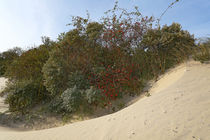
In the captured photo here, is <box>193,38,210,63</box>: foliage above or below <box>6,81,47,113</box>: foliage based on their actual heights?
above

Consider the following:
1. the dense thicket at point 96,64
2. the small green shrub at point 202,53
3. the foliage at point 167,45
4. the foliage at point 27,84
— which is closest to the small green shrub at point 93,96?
the dense thicket at point 96,64

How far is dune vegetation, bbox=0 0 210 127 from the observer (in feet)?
17.1

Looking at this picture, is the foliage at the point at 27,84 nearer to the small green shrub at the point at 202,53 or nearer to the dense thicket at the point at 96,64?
the dense thicket at the point at 96,64

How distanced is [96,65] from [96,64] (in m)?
0.10

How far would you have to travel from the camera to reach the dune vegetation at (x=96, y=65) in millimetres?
5211

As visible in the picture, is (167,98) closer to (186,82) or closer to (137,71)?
(186,82)

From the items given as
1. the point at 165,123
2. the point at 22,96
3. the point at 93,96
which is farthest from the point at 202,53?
the point at 22,96

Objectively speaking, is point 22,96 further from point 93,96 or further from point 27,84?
point 93,96

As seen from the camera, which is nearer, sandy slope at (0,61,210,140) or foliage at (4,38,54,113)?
sandy slope at (0,61,210,140)

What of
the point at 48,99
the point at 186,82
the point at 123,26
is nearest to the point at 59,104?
the point at 48,99

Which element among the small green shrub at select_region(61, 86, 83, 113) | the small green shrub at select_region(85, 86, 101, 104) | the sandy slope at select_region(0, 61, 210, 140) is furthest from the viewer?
the small green shrub at select_region(61, 86, 83, 113)

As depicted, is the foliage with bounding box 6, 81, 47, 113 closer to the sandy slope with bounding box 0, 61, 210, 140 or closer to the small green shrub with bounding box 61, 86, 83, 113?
the small green shrub with bounding box 61, 86, 83, 113

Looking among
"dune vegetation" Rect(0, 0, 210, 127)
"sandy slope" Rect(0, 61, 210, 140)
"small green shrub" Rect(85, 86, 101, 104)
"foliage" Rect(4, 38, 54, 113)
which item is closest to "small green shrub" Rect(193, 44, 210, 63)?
"dune vegetation" Rect(0, 0, 210, 127)

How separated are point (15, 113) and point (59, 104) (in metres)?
1.83
